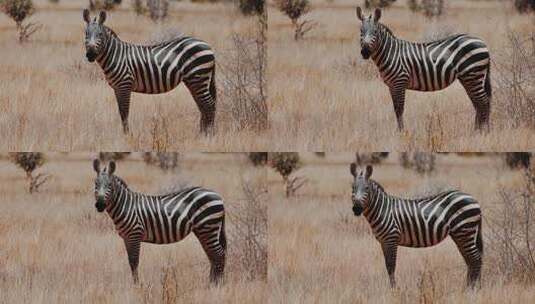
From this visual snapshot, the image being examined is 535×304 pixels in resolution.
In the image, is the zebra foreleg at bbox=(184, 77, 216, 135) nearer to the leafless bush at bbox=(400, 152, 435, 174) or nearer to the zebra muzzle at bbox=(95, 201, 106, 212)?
the zebra muzzle at bbox=(95, 201, 106, 212)

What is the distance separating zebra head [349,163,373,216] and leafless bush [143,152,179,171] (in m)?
1.43

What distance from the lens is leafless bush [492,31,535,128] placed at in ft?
26.0

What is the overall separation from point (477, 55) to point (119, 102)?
2.98 metres

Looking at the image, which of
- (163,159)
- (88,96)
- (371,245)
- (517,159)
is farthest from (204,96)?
(517,159)

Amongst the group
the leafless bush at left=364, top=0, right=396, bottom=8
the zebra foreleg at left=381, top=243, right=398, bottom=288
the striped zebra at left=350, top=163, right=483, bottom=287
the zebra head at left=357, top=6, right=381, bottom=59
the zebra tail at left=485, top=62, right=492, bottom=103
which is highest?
the leafless bush at left=364, top=0, right=396, bottom=8

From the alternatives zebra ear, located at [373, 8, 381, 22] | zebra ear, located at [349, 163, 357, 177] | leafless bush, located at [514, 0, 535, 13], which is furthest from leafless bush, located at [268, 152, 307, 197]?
leafless bush, located at [514, 0, 535, 13]

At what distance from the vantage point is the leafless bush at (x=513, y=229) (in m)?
7.84

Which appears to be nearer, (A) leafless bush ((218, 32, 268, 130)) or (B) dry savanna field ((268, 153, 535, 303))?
(B) dry savanna field ((268, 153, 535, 303))

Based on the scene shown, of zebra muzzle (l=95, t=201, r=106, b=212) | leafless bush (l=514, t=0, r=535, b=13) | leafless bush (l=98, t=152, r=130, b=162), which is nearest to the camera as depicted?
zebra muzzle (l=95, t=201, r=106, b=212)

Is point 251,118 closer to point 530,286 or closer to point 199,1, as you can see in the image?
point 199,1

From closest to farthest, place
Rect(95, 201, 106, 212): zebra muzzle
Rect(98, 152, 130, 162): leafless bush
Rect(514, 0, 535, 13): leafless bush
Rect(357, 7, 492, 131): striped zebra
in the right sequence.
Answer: Rect(95, 201, 106, 212): zebra muzzle, Rect(98, 152, 130, 162): leafless bush, Rect(357, 7, 492, 131): striped zebra, Rect(514, 0, 535, 13): leafless bush

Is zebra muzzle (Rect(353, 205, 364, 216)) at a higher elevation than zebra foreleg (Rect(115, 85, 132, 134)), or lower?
lower

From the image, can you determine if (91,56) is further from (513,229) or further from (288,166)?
(513,229)

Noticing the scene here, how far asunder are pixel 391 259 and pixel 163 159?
2.02 m
